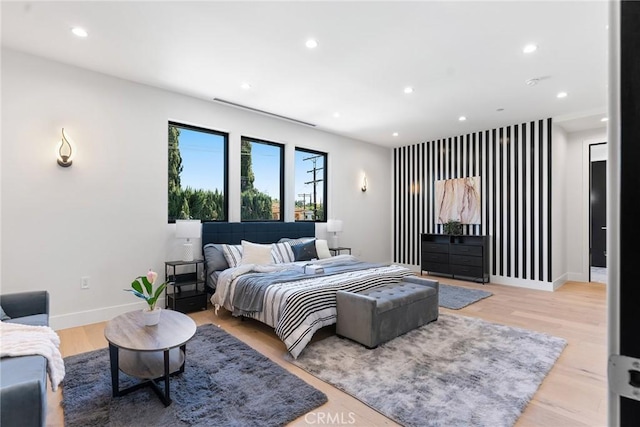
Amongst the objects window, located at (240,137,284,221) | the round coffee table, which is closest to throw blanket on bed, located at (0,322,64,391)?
the round coffee table

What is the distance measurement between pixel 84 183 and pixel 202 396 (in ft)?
9.39

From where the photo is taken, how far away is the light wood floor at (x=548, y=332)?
200 centimetres

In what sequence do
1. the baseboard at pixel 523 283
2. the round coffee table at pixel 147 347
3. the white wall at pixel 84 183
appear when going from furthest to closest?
1. the baseboard at pixel 523 283
2. the white wall at pixel 84 183
3. the round coffee table at pixel 147 347

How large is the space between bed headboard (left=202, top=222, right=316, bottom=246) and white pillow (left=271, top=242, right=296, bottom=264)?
37 cm

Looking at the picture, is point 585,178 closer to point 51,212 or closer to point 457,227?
point 457,227

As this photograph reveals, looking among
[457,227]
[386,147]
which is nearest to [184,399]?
[457,227]

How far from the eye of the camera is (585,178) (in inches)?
233

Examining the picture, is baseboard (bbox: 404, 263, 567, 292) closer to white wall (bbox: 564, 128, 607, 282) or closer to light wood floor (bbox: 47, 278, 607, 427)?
light wood floor (bbox: 47, 278, 607, 427)

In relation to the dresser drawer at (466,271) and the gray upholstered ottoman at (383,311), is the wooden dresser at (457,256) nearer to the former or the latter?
the dresser drawer at (466,271)

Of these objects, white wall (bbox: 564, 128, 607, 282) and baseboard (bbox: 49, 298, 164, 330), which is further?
white wall (bbox: 564, 128, 607, 282)

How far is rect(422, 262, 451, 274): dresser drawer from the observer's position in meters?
6.27

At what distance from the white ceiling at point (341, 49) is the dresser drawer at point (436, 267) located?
10.1 feet

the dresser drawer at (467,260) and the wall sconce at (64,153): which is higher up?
the wall sconce at (64,153)

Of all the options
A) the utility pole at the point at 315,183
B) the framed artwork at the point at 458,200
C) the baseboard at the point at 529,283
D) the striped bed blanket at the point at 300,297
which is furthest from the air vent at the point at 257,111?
the baseboard at the point at 529,283
